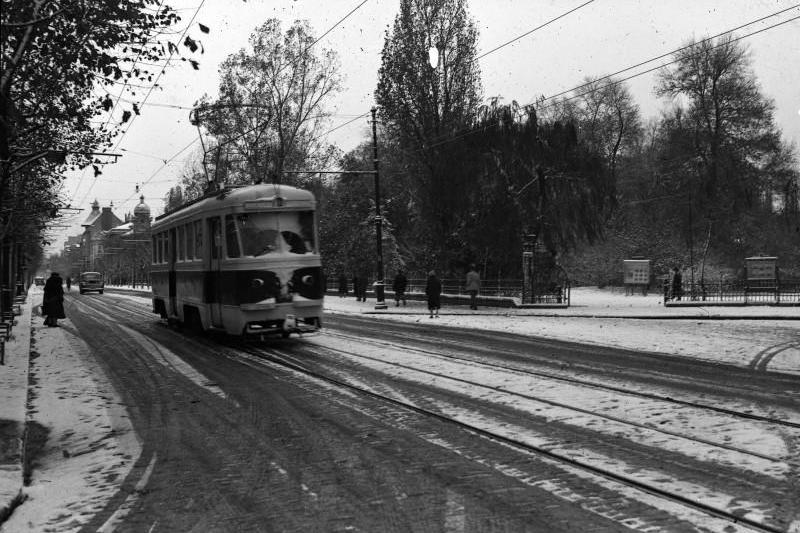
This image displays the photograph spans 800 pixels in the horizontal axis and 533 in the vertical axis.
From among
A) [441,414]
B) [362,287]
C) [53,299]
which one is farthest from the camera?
[362,287]

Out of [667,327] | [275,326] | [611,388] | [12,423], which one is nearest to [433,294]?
[667,327]

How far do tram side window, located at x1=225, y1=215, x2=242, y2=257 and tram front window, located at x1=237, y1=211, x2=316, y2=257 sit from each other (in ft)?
0.48

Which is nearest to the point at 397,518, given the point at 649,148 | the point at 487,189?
the point at 487,189

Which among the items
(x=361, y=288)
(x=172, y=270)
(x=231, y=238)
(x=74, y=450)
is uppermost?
(x=231, y=238)

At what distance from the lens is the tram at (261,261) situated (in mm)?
13734

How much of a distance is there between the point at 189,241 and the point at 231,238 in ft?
9.77

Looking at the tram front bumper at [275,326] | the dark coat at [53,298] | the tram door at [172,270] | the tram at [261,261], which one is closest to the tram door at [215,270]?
the tram at [261,261]

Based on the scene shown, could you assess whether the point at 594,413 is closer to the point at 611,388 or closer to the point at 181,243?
the point at 611,388

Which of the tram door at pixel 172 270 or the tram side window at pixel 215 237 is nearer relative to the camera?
the tram side window at pixel 215 237

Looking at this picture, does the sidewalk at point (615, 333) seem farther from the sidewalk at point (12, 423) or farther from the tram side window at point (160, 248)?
the tram side window at point (160, 248)

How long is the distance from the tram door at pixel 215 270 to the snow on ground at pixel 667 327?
757cm

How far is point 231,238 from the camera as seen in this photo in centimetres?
1413

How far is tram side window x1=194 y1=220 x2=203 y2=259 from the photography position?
1558cm

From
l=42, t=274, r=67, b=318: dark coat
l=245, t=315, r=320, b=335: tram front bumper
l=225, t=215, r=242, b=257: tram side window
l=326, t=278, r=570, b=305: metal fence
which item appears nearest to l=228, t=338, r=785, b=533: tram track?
l=245, t=315, r=320, b=335: tram front bumper
